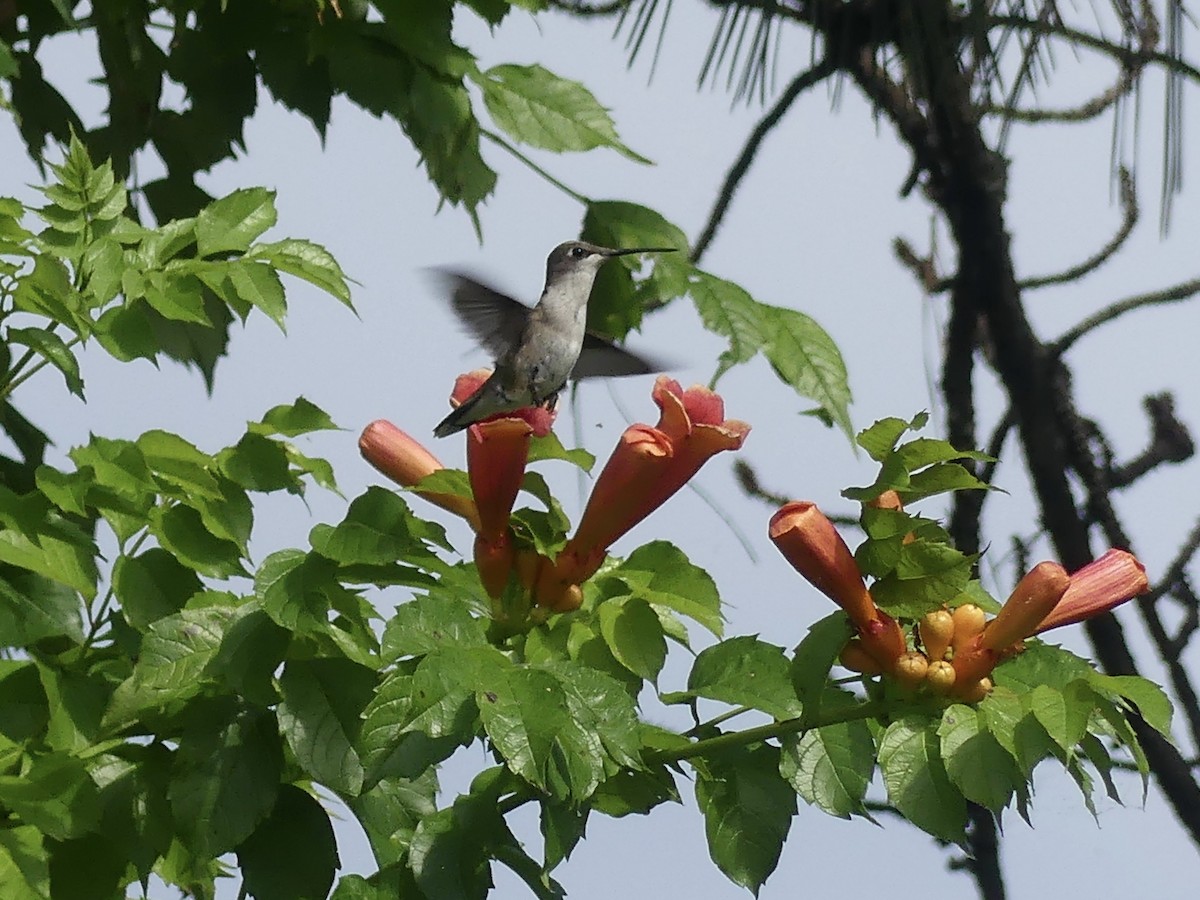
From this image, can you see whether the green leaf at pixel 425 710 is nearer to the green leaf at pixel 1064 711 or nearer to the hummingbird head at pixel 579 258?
the green leaf at pixel 1064 711

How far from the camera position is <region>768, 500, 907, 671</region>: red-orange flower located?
1.80m

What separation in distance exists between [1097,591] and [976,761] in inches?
14.5

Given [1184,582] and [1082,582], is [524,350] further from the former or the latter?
[1184,582]

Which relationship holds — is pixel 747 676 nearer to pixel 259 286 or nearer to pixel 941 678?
pixel 941 678

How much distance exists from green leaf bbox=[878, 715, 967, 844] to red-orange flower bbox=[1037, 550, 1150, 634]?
295 millimetres

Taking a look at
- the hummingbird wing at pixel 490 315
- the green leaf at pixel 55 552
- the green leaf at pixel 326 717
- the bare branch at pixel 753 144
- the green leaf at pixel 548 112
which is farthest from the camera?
the bare branch at pixel 753 144

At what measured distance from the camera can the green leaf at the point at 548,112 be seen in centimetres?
287

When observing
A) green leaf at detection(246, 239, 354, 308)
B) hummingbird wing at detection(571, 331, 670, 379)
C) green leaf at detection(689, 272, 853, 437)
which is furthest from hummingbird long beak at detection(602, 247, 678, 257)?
green leaf at detection(246, 239, 354, 308)

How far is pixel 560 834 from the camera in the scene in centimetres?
178

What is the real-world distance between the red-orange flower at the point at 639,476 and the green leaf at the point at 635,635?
0.12 meters

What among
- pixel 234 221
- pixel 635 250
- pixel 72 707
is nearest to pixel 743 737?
pixel 72 707

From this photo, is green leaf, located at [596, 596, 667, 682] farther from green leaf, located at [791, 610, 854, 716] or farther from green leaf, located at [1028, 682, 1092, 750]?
green leaf, located at [1028, 682, 1092, 750]

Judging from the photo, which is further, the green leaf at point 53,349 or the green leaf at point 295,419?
the green leaf at point 295,419

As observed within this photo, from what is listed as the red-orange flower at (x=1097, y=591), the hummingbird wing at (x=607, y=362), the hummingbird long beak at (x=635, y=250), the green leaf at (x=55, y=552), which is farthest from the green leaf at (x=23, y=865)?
the hummingbird wing at (x=607, y=362)
